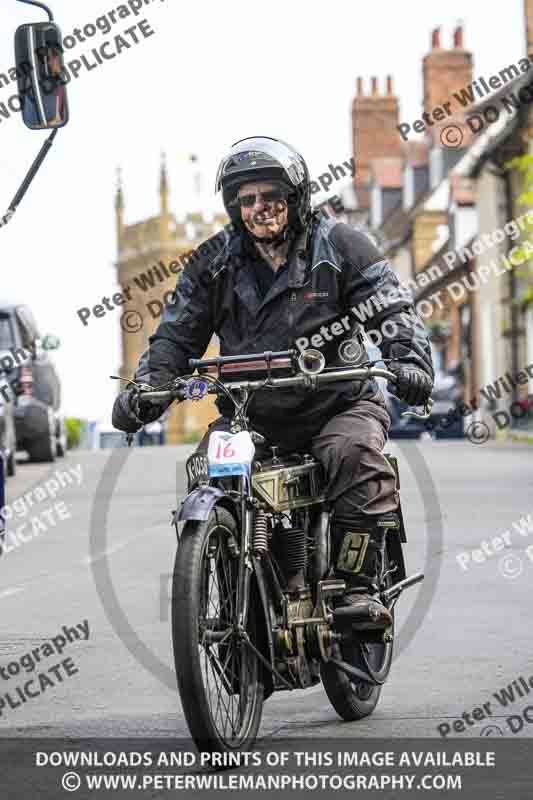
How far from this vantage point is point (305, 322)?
573 centimetres

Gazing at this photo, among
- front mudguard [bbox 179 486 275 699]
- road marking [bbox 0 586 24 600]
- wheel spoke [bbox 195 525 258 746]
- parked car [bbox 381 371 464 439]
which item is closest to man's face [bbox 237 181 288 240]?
front mudguard [bbox 179 486 275 699]

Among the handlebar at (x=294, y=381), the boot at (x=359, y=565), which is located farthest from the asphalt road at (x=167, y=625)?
the boot at (x=359, y=565)

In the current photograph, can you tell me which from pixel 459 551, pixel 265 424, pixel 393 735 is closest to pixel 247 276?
pixel 265 424

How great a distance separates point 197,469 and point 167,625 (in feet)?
11.4

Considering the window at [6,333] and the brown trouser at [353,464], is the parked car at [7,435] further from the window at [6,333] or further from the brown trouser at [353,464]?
the brown trouser at [353,464]

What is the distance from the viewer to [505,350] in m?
55.1

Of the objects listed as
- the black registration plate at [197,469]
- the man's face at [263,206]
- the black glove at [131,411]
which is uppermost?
the man's face at [263,206]

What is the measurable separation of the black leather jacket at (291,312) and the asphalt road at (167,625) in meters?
0.43

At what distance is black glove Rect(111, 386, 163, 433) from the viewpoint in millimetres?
5688

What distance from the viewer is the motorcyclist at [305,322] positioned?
566cm

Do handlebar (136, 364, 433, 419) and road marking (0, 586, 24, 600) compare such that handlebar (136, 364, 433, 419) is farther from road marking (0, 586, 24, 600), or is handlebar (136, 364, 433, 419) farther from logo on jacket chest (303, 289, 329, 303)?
road marking (0, 586, 24, 600)

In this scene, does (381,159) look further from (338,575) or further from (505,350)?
(338,575)

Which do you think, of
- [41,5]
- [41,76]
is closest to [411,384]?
[41,76]

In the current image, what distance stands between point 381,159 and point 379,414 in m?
78.6
